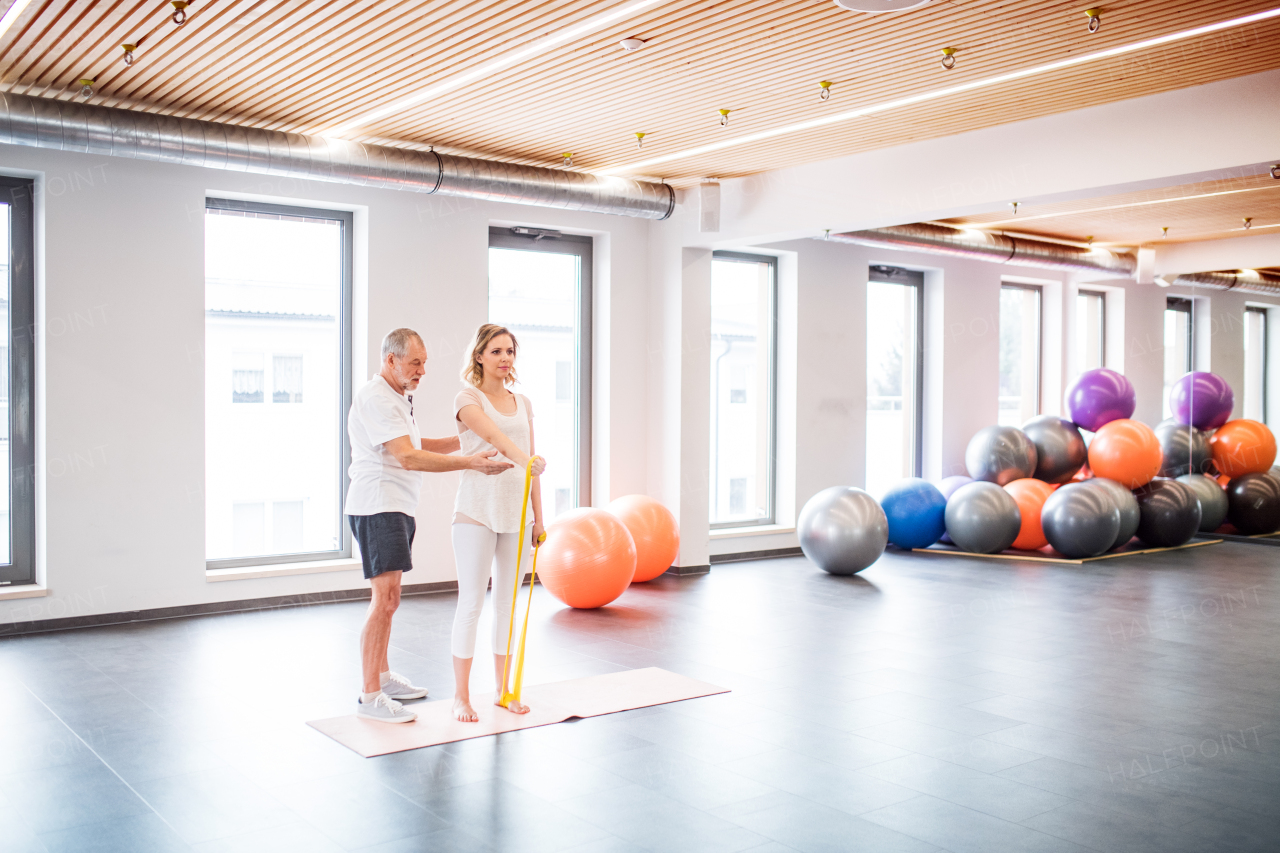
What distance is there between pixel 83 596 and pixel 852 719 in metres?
4.14

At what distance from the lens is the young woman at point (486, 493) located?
380 cm

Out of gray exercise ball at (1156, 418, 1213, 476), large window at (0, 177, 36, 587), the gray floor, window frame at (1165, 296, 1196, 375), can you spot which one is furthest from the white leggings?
window frame at (1165, 296, 1196, 375)

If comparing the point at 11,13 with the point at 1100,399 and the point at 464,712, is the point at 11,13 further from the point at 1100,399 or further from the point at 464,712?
the point at 1100,399

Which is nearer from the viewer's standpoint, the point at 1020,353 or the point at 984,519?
the point at 984,519

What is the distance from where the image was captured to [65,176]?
554cm

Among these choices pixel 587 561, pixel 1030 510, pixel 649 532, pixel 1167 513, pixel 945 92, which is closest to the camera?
pixel 945 92

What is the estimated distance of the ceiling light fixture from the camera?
3814mm

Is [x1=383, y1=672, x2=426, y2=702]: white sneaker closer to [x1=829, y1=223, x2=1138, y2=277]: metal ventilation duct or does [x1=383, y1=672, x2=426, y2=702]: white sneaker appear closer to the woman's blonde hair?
the woman's blonde hair

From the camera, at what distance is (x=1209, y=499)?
369 inches

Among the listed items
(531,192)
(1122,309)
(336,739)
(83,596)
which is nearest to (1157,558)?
(1122,309)

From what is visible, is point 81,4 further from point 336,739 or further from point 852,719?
point 852,719

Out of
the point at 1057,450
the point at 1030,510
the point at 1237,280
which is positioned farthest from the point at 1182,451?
the point at 1237,280

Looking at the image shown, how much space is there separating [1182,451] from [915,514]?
303 centimetres

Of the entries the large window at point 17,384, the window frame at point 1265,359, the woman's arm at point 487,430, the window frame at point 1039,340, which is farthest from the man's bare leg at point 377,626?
the window frame at point 1265,359
